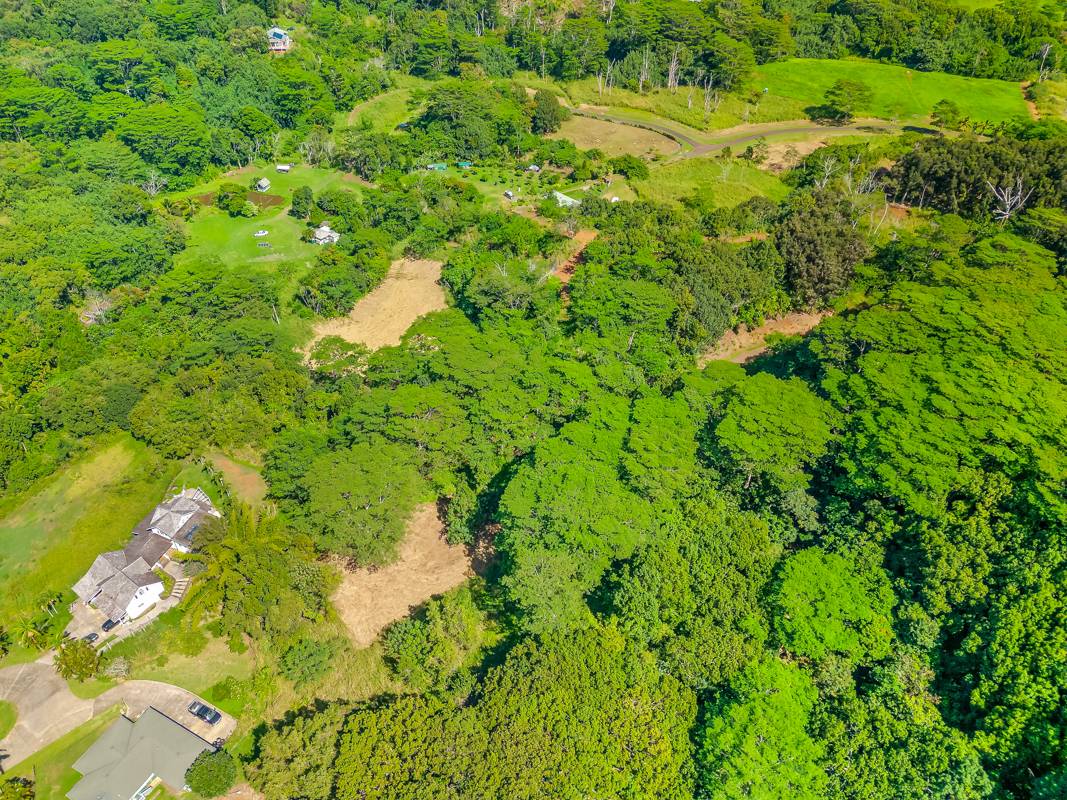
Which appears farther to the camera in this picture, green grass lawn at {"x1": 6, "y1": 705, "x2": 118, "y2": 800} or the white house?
the white house

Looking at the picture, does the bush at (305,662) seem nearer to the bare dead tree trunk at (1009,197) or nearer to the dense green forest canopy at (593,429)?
the dense green forest canopy at (593,429)

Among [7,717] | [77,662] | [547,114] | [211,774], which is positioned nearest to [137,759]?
[211,774]

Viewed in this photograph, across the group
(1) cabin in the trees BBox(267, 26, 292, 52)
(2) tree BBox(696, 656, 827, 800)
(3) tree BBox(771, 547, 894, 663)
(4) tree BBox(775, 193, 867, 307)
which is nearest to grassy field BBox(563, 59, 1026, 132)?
(4) tree BBox(775, 193, 867, 307)

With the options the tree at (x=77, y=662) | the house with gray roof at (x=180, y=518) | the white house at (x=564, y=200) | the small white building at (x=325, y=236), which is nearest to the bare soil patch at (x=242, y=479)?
the house with gray roof at (x=180, y=518)

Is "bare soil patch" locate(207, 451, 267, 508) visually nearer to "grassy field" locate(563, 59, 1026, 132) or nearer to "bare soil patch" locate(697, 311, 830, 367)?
"bare soil patch" locate(697, 311, 830, 367)

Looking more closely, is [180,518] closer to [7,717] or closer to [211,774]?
[7,717]

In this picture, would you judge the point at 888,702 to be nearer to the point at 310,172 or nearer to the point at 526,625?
the point at 526,625
